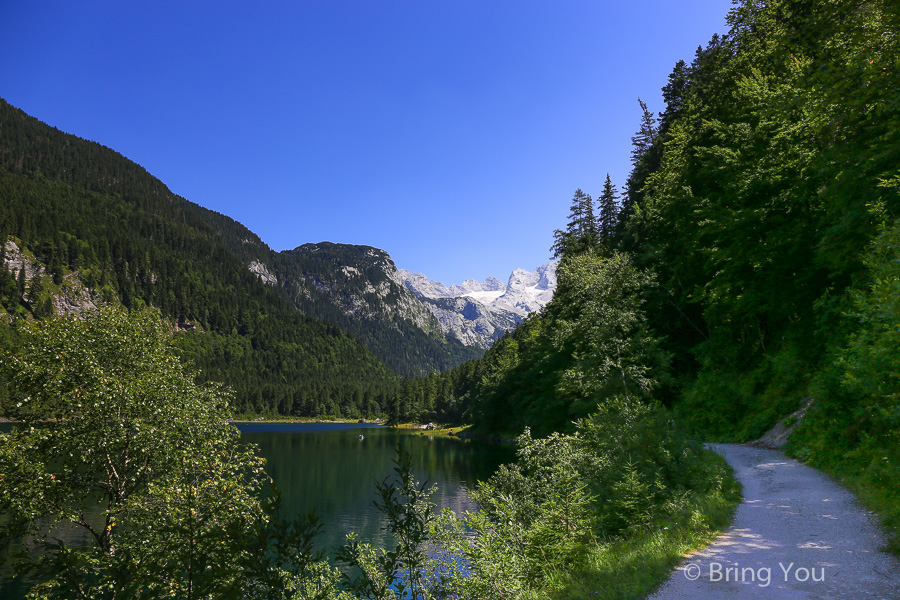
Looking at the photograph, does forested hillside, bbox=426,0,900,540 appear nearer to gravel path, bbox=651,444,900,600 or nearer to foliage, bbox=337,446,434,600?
gravel path, bbox=651,444,900,600

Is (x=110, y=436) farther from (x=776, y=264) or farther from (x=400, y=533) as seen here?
(x=776, y=264)

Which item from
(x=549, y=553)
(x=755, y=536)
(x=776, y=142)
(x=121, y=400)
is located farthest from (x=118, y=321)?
(x=776, y=142)

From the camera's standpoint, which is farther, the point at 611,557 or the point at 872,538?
the point at 611,557

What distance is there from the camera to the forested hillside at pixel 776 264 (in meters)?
10.7

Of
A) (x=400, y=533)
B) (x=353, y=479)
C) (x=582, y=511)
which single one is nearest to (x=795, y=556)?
(x=582, y=511)

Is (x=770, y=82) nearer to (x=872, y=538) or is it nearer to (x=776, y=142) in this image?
(x=776, y=142)

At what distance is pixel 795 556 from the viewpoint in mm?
8344

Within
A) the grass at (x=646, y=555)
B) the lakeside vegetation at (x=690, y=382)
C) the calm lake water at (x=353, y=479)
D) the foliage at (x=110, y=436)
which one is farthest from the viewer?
the calm lake water at (x=353, y=479)

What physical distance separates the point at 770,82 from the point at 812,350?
22.7 metres

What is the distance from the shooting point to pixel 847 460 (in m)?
13.6

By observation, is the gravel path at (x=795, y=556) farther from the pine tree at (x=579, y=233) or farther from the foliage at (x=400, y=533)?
the pine tree at (x=579, y=233)

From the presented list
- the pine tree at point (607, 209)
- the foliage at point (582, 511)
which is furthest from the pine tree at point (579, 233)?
the foliage at point (582, 511)

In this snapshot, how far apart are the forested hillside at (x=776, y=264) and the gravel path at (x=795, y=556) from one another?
1.28 meters

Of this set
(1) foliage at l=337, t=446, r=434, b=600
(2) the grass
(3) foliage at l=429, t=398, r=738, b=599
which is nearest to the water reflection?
(3) foliage at l=429, t=398, r=738, b=599
